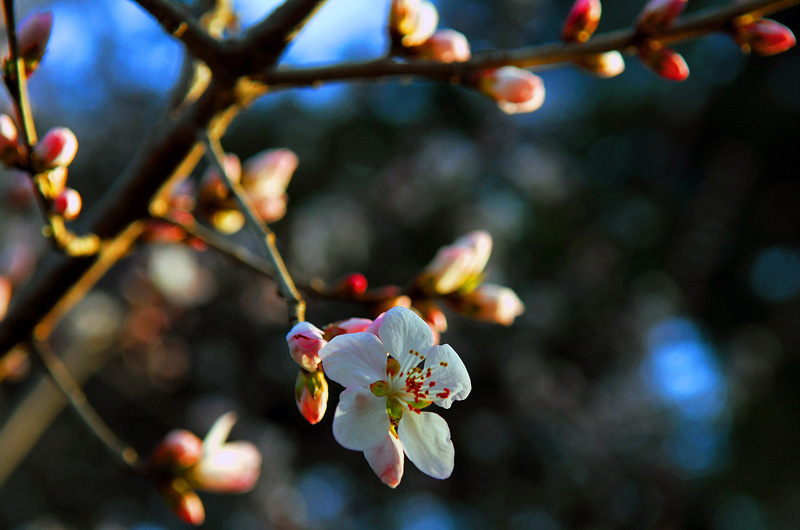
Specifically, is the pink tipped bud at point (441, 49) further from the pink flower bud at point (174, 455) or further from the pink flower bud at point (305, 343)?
the pink flower bud at point (174, 455)

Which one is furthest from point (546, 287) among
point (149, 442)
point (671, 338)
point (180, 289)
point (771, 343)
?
point (149, 442)

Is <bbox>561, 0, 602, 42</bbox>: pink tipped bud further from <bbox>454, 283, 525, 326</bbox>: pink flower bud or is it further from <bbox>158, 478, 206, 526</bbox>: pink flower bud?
<bbox>158, 478, 206, 526</bbox>: pink flower bud

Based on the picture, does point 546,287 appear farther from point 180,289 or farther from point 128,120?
point 128,120

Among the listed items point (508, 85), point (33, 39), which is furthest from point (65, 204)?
point (508, 85)

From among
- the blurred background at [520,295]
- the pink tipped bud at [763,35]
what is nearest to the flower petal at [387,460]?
the pink tipped bud at [763,35]

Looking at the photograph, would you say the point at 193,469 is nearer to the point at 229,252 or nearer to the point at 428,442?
the point at 229,252

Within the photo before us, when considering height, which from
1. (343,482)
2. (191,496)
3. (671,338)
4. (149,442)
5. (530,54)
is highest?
(530,54)
